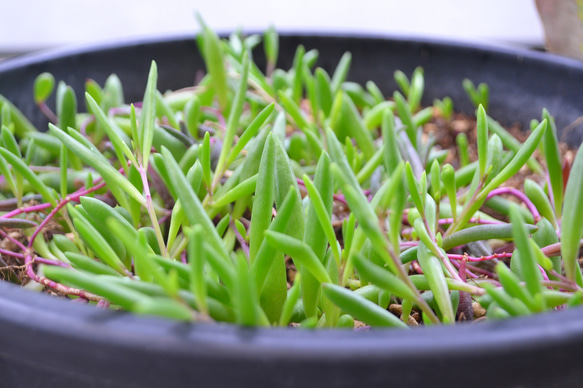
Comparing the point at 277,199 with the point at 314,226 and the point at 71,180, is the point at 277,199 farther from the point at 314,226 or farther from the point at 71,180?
the point at 71,180

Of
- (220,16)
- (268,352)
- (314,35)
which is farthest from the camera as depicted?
(220,16)

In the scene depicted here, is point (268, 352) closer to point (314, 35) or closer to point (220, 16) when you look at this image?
point (314, 35)

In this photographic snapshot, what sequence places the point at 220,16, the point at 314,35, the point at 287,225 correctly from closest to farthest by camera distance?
the point at 287,225, the point at 314,35, the point at 220,16

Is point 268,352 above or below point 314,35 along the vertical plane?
below

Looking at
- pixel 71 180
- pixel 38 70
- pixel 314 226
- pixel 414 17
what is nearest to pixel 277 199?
pixel 314 226

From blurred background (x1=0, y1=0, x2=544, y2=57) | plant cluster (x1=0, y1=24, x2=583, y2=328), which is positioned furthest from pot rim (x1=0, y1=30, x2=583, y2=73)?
blurred background (x1=0, y1=0, x2=544, y2=57)

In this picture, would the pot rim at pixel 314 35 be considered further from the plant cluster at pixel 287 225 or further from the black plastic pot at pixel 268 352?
the black plastic pot at pixel 268 352

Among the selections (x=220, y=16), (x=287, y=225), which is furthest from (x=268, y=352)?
(x=220, y=16)

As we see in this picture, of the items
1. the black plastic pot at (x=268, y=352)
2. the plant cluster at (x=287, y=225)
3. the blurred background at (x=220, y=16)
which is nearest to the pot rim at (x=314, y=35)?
the plant cluster at (x=287, y=225)
